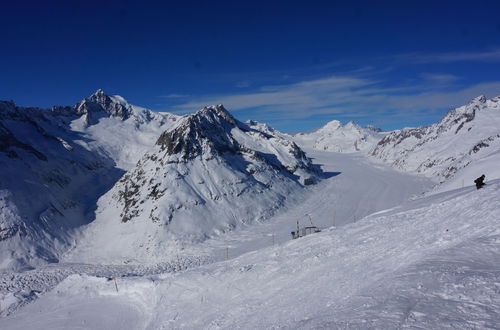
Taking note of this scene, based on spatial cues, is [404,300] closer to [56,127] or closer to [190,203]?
[190,203]

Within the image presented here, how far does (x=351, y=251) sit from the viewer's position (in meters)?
16.9

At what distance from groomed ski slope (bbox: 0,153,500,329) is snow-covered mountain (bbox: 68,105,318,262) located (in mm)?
20035

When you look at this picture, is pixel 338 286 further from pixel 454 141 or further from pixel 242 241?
pixel 454 141

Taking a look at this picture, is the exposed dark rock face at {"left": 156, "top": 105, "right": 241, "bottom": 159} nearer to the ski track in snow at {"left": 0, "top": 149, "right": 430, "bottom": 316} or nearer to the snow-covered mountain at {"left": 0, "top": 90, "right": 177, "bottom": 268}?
the snow-covered mountain at {"left": 0, "top": 90, "right": 177, "bottom": 268}

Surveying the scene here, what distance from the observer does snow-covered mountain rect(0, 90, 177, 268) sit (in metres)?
43.3

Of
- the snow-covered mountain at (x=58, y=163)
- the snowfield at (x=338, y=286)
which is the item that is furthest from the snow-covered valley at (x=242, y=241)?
the snow-covered mountain at (x=58, y=163)

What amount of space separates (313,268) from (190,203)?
34920 mm

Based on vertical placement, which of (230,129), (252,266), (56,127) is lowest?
(252,266)

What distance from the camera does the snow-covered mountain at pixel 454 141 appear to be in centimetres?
8261

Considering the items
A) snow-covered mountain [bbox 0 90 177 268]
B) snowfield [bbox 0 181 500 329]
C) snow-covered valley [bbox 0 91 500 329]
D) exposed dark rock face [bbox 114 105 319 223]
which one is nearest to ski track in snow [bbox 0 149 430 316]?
snow-covered valley [bbox 0 91 500 329]

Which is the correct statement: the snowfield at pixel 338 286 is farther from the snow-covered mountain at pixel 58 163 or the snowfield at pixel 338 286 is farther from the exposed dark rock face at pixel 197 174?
the exposed dark rock face at pixel 197 174

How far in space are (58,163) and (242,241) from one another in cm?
4828

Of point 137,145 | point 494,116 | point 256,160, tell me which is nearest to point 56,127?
point 137,145

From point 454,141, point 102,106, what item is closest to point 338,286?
point 454,141
